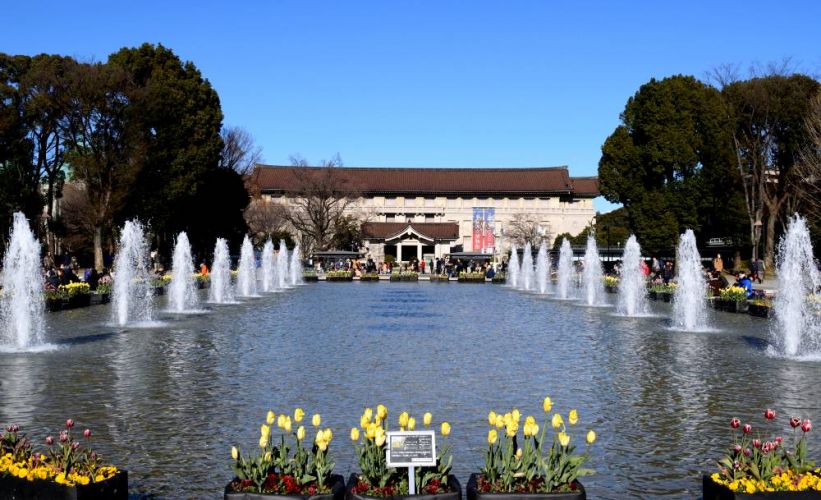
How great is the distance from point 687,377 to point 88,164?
39452 millimetres

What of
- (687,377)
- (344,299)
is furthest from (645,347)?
(344,299)

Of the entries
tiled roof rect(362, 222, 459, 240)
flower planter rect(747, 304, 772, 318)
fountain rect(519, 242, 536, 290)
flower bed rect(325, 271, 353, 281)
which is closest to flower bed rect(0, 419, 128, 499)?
flower planter rect(747, 304, 772, 318)

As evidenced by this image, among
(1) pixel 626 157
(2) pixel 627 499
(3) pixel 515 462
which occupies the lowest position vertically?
(2) pixel 627 499

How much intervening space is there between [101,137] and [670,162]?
33347 mm

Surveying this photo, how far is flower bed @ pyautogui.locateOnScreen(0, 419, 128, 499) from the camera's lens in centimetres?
579

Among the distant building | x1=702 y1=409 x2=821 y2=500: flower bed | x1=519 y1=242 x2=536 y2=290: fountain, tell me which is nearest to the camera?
x1=702 y1=409 x2=821 y2=500: flower bed

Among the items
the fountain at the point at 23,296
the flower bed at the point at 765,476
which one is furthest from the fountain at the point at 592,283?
the flower bed at the point at 765,476

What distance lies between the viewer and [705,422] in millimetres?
10375

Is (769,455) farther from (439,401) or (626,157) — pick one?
(626,157)

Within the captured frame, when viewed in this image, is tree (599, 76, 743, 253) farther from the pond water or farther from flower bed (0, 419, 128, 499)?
flower bed (0, 419, 128, 499)

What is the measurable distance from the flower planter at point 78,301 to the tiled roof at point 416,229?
5980cm

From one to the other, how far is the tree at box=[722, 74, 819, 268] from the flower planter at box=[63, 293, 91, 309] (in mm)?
35925

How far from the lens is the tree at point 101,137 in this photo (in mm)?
44938

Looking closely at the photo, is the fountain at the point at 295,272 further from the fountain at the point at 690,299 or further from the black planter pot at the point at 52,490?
the black planter pot at the point at 52,490
